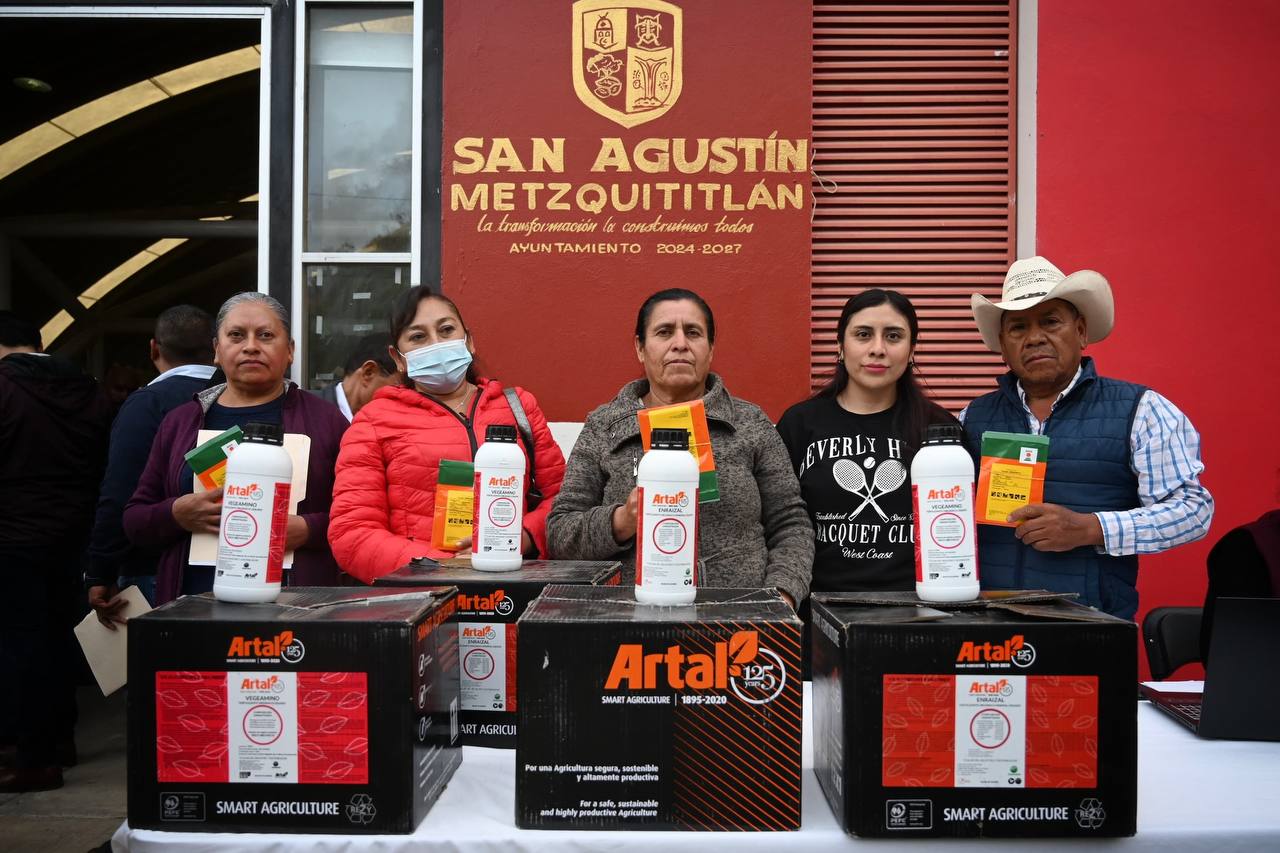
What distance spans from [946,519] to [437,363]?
5.79 feet

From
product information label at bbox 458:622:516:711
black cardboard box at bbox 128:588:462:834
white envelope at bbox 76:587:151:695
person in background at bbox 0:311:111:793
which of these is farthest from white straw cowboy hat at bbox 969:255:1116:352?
person in background at bbox 0:311:111:793

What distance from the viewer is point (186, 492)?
293cm

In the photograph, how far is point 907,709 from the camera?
145 centimetres

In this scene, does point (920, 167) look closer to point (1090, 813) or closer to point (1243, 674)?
point (1243, 674)

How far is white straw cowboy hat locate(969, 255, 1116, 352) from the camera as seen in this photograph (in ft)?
8.68

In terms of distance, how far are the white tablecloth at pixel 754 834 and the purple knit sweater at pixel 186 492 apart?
1.43 m

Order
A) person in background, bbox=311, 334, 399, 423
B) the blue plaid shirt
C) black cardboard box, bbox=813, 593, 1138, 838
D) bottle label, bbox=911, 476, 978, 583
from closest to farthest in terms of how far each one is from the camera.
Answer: black cardboard box, bbox=813, 593, 1138, 838 → bottle label, bbox=911, 476, 978, 583 → the blue plaid shirt → person in background, bbox=311, 334, 399, 423

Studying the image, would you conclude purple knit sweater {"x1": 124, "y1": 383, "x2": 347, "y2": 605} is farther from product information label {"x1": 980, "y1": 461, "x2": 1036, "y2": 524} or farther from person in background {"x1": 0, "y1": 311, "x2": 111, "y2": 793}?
product information label {"x1": 980, "y1": 461, "x2": 1036, "y2": 524}

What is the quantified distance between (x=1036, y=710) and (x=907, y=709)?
207 mm

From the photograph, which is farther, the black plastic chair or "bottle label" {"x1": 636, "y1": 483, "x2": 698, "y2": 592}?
the black plastic chair

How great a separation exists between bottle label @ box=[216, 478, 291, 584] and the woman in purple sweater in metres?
1.28

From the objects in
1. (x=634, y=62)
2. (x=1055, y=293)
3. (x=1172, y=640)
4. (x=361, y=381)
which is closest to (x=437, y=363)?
(x=361, y=381)

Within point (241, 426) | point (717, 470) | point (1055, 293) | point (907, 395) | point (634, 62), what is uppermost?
point (634, 62)

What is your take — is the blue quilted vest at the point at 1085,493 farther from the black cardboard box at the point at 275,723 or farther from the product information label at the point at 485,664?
the black cardboard box at the point at 275,723
